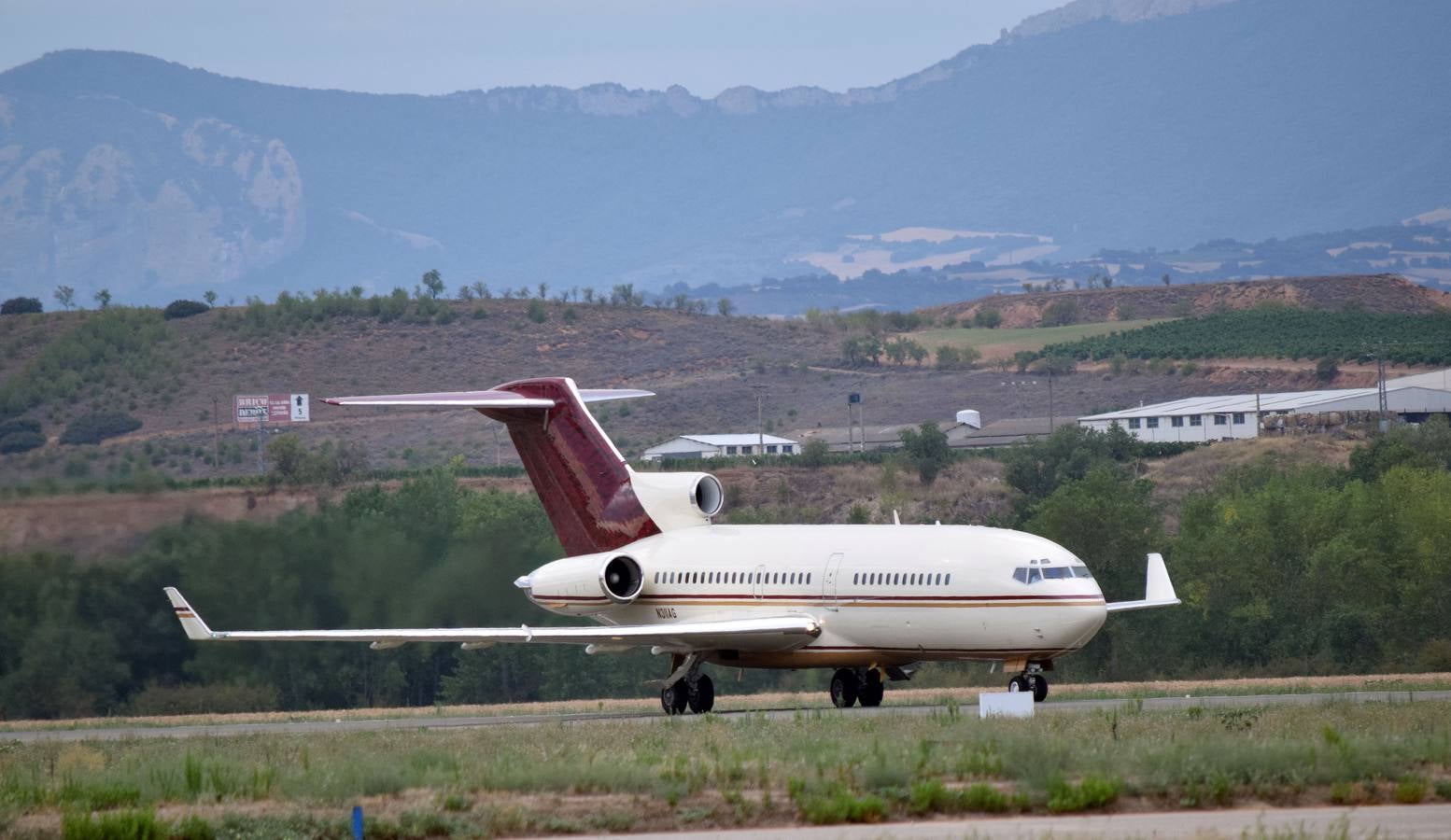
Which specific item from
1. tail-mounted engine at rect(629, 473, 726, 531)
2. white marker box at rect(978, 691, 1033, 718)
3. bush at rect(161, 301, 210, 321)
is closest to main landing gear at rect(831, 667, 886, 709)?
tail-mounted engine at rect(629, 473, 726, 531)

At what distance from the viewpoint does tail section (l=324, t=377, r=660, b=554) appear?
37531mm

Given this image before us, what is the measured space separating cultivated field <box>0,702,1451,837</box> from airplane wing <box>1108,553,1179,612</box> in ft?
26.1

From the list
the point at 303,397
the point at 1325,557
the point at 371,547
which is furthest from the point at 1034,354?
the point at 371,547

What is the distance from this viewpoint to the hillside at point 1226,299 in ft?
586

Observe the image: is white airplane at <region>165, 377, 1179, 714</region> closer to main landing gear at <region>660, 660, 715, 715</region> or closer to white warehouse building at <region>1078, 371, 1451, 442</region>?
main landing gear at <region>660, 660, 715, 715</region>

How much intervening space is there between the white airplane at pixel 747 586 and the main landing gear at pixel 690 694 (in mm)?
32

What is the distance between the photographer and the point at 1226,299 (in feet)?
585

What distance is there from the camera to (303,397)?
11688 centimetres

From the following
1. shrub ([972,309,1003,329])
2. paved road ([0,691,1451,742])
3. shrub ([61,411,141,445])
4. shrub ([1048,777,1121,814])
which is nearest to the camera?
shrub ([1048,777,1121,814])

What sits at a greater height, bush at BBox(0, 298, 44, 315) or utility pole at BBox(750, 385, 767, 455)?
bush at BBox(0, 298, 44, 315)

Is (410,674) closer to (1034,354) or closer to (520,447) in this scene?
(520,447)

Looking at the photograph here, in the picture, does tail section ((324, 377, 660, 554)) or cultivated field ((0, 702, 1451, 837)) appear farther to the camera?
tail section ((324, 377, 660, 554))

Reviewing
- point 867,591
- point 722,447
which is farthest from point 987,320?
point 867,591

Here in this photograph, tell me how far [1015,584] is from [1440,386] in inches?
3367
